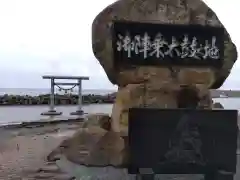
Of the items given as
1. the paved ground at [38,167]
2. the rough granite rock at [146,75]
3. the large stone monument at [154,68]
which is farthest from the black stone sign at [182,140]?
the large stone monument at [154,68]

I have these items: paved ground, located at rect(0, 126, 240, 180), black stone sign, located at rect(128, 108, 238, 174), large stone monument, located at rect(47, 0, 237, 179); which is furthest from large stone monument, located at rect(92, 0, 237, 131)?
black stone sign, located at rect(128, 108, 238, 174)

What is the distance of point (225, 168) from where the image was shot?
393 centimetres

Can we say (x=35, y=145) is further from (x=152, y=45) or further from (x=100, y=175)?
(x=152, y=45)

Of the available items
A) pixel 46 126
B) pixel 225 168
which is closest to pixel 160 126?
pixel 225 168

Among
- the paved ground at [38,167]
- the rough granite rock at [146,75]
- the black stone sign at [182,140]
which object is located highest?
the rough granite rock at [146,75]

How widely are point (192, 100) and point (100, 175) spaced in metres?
1.63

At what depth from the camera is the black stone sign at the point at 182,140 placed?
12.7ft

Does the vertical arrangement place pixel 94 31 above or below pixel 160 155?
above

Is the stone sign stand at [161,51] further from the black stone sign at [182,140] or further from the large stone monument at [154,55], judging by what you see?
the black stone sign at [182,140]

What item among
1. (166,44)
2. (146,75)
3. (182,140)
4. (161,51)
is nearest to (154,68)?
(146,75)

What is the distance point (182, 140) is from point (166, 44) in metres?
1.56

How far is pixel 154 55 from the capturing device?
5051mm

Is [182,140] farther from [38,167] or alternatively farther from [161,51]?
[38,167]

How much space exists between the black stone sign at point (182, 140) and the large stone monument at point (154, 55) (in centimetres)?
120
